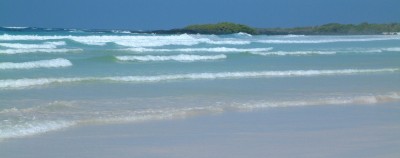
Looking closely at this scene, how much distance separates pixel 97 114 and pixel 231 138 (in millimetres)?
2295

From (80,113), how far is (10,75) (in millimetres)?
6457

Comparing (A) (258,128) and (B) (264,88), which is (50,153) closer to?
(A) (258,128)

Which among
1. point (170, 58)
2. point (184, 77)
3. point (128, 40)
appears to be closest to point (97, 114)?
point (184, 77)

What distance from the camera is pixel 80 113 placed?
934cm

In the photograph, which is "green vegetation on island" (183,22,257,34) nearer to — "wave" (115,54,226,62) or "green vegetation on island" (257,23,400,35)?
"green vegetation on island" (257,23,400,35)

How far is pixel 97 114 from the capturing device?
9.28 meters

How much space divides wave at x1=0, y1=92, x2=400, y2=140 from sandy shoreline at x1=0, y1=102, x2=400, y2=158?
0.24 m

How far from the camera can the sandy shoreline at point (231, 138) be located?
6977 mm

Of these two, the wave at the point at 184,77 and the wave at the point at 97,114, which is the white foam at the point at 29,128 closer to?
the wave at the point at 97,114

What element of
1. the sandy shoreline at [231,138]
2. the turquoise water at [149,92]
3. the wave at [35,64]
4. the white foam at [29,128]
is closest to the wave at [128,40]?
the wave at [35,64]

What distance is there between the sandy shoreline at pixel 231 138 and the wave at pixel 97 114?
24 cm

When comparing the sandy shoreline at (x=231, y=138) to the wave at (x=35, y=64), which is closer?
the sandy shoreline at (x=231, y=138)

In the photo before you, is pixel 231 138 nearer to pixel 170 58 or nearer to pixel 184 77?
pixel 184 77

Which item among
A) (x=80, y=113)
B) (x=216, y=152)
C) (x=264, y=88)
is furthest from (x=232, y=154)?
(x=264, y=88)
